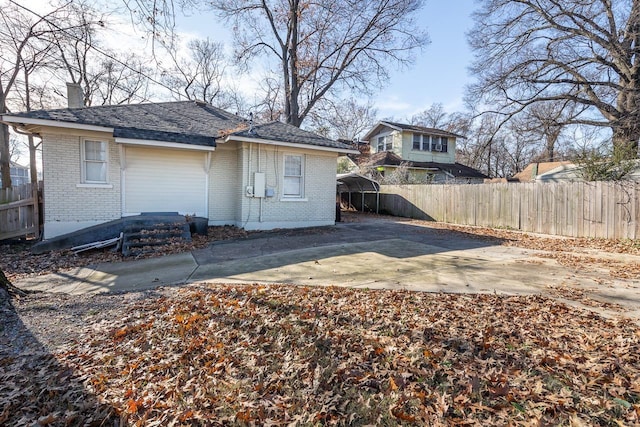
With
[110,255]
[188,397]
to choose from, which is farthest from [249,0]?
[188,397]

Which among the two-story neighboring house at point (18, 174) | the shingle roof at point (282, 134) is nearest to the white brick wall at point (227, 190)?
the shingle roof at point (282, 134)

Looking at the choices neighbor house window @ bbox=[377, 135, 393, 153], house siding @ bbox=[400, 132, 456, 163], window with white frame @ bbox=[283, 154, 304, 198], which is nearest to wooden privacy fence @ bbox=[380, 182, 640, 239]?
window with white frame @ bbox=[283, 154, 304, 198]

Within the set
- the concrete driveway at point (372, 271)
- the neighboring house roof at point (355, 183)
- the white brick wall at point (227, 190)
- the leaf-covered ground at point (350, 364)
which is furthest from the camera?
the neighboring house roof at point (355, 183)

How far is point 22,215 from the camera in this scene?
30.0 feet

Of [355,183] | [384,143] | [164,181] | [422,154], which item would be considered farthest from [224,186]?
[422,154]

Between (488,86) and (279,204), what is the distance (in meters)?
15.5

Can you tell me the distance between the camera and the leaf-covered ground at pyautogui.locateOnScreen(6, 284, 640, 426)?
232 centimetres

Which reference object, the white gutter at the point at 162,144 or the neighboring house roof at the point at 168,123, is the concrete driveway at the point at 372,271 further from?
the neighboring house roof at the point at 168,123

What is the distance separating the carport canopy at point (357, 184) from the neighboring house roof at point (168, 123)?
7231 millimetres

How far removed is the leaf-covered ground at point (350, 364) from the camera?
2.32m

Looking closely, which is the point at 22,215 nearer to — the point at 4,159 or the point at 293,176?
the point at 293,176

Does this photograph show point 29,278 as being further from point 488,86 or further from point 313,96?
point 488,86

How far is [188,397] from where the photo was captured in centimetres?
251

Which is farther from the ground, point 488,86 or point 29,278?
point 488,86
